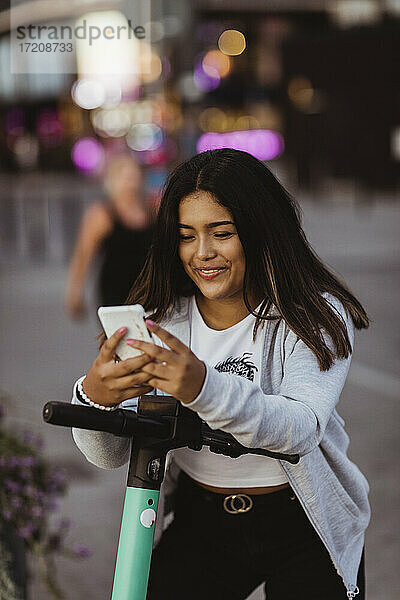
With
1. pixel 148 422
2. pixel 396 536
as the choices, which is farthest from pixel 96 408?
pixel 396 536

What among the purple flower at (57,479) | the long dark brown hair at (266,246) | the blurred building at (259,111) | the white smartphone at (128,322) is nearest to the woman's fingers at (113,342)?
the white smartphone at (128,322)

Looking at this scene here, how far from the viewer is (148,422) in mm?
1714

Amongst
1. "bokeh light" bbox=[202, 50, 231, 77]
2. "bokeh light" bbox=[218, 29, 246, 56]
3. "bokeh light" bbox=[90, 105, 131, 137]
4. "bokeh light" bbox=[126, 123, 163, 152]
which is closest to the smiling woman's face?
"bokeh light" bbox=[126, 123, 163, 152]

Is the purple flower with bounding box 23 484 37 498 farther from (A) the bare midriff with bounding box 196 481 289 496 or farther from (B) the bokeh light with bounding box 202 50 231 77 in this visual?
(B) the bokeh light with bounding box 202 50 231 77

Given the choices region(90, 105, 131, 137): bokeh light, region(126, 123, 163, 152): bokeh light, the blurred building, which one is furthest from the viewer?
the blurred building

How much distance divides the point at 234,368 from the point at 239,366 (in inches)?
0.4

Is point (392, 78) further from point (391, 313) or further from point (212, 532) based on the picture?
point (212, 532)

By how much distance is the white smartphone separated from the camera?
1.51 m

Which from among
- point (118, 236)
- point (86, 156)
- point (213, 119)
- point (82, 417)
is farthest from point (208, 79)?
point (82, 417)

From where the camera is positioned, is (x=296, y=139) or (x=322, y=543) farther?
(x=296, y=139)

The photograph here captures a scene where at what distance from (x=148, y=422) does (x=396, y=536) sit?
2928mm

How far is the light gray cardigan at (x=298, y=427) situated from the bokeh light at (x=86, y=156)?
26.6 metres

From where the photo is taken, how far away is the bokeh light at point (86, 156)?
2950cm

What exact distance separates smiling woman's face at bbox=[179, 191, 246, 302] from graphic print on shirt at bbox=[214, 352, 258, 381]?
0.50 ft
